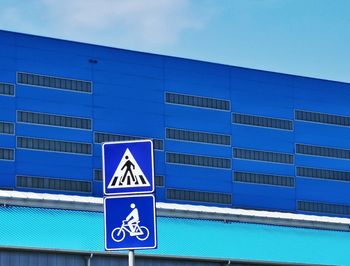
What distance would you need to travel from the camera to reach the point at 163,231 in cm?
4875

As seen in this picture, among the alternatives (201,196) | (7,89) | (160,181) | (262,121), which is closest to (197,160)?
(201,196)

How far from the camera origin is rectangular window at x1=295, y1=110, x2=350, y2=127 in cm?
12038

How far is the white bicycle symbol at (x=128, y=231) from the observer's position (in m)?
13.0

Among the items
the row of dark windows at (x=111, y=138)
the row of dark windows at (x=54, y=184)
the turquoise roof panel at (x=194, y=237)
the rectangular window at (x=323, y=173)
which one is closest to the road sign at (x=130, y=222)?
the turquoise roof panel at (x=194, y=237)

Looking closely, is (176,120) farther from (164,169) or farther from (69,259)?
(69,259)

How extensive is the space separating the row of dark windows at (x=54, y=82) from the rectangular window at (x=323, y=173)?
2702cm

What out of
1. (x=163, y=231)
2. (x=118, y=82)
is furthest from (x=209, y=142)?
(x=163, y=231)

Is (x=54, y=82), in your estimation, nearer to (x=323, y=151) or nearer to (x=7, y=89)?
(x=7, y=89)

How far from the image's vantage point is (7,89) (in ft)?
333

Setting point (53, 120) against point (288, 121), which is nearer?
point (53, 120)

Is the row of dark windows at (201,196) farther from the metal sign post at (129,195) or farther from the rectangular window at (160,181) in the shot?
the metal sign post at (129,195)

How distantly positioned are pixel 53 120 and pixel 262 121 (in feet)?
80.3

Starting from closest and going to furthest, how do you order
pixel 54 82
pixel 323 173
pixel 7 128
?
1. pixel 7 128
2. pixel 54 82
3. pixel 323 173

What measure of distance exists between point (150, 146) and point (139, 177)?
39 cm
